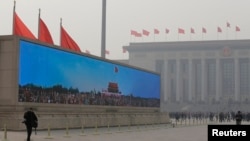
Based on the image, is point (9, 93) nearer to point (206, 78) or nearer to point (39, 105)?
point (39, 105)

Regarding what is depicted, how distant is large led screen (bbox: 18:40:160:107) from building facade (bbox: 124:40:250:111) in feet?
352

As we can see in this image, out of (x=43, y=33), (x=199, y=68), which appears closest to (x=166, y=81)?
(x=199, y=68)

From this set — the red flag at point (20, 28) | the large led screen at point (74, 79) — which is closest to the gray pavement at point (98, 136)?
the large led screen at point (74, 79)

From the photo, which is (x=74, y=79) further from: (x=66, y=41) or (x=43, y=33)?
(x=66, y=41)

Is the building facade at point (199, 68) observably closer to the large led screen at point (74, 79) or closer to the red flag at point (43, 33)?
the large led screen at point (74, 79)

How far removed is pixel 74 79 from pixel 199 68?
131m

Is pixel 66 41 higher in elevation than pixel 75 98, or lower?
higher

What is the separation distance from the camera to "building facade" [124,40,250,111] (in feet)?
512

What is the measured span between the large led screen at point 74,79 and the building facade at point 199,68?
352 feet

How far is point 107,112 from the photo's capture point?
42594 millimetres

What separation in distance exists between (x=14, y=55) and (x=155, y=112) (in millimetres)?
27831

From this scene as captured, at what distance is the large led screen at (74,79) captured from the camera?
1246 inches

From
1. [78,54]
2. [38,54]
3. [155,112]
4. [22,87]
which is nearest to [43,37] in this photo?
[78,54]

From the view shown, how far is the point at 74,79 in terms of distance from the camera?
3738cm
